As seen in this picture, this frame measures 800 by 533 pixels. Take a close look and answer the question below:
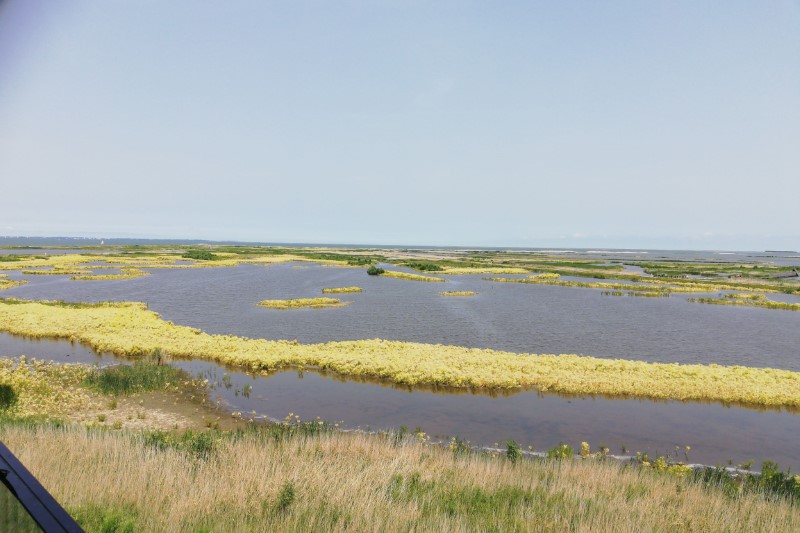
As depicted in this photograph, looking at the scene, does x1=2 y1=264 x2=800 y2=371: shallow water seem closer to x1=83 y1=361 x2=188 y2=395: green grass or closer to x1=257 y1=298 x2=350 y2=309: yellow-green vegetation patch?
x1=257 y1=298 x2=350 y2=309: yellow-green vegetation patch

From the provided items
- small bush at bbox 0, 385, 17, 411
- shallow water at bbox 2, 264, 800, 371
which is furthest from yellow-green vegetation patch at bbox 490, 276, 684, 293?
small bush at bbox 0, 385, 17, 411

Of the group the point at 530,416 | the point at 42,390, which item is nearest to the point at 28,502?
the point at 530,416

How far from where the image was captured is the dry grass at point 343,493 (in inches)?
247

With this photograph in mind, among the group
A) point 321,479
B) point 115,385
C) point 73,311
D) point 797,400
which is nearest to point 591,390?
point 797,400

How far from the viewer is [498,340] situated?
3394 centimetres

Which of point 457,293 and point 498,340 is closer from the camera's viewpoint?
point 498,340

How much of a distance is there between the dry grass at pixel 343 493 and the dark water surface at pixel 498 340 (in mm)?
7935

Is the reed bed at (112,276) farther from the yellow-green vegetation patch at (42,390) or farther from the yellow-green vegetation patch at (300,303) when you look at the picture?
the yellow-green vegetation patch at (42,390)

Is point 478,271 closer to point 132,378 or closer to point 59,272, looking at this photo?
point 59,272

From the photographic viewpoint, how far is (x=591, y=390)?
22.7 metres

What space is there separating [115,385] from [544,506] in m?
20.1

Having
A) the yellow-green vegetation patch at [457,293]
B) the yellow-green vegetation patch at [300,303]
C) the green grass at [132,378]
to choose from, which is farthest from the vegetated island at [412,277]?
the green grass at [132,378]

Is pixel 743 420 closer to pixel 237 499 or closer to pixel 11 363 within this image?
pixel 237 499

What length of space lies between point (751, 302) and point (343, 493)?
67.2 m
